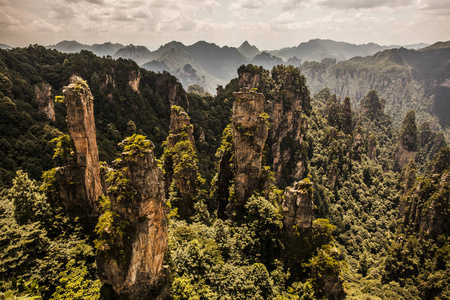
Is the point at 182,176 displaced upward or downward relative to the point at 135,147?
downward

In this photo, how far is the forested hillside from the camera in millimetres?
15961

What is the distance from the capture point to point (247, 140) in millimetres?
28547

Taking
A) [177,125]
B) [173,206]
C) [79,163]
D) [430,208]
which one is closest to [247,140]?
[173,206]

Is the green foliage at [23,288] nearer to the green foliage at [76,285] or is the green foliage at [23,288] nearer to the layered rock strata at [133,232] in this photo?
the layered rock strata at [133,232]

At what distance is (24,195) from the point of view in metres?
19.2

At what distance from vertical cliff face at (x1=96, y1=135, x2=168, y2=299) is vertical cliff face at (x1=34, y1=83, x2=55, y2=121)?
131 ft

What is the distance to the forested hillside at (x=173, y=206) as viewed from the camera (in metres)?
16.0

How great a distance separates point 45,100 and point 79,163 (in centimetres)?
3355

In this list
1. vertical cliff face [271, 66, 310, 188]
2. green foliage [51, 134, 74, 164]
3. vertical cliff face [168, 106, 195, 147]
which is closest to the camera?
green foliage [51, 134, 74, 164]

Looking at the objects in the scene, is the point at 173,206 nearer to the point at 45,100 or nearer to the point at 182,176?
the point at 182,176

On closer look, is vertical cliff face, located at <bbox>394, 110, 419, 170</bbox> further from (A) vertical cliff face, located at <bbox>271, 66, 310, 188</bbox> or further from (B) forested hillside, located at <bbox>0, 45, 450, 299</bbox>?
(A) vertical cliff face, located at <bbox>271, 66, 310, 188</bbox>

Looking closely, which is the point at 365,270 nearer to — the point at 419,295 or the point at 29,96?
the point at 419,295

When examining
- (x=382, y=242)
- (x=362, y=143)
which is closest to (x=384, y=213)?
(x=382, y=242)

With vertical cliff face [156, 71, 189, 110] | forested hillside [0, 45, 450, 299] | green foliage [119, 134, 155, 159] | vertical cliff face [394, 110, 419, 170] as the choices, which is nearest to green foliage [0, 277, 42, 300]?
forested hillside [0, 45, 450, 299]
